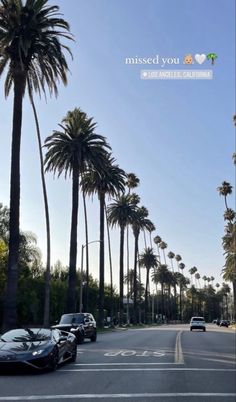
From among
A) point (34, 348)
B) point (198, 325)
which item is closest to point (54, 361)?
point (34, 348)

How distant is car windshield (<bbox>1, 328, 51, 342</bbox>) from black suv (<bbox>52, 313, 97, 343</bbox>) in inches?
474

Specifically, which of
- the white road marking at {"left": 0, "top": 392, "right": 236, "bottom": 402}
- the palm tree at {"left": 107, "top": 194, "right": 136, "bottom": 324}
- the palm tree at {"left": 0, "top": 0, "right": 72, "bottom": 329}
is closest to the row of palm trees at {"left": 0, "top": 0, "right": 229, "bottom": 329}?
the palm tree at {"left": 0, "top": 0, "right": 72, "bottom": 329}

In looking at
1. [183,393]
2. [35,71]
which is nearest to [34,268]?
[35,71]

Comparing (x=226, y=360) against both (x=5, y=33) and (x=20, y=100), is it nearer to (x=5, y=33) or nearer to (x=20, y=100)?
Result: (x=20, y=100)

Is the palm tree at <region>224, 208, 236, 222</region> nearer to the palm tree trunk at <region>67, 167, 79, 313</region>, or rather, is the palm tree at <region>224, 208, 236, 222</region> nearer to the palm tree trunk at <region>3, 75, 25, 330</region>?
the palm tree trunk at <region>67, 167, 79, 313</region>

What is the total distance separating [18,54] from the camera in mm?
30344

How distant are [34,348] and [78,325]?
14719 mm

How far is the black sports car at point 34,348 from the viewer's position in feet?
46.0

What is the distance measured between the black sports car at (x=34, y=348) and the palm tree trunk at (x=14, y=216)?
462 inches

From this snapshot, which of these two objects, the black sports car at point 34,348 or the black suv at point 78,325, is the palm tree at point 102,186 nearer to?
the black suv at point 78,325

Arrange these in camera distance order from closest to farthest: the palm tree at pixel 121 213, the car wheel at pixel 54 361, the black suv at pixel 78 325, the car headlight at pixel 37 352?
the car headlight at pixel 37 352 → the car wheel at pixel 54 361 → the black suv at pixel 78 325 → the palm tree at pixel 121 213

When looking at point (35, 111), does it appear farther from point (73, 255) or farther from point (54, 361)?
point (54, 361)

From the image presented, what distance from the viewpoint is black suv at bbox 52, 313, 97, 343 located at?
28277 millimetres

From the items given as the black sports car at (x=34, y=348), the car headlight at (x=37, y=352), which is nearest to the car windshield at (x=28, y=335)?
the black sports car at (x=34, y=348)
